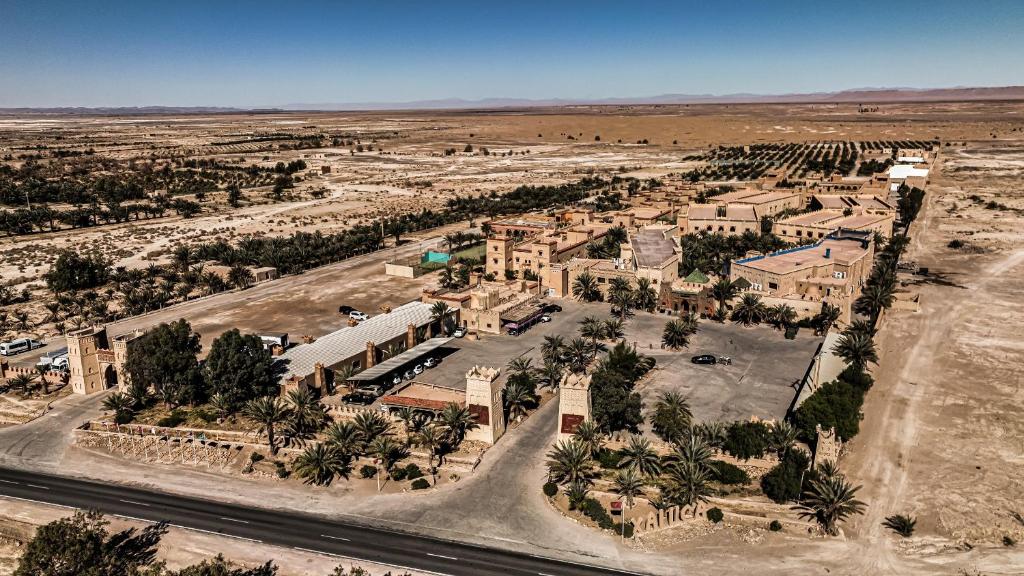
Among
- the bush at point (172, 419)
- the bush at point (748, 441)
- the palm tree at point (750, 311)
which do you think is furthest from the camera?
the palm tree at point (750, 311)

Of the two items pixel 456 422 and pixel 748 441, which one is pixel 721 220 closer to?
pixel 748 441

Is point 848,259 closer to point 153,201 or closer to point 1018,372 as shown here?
point 1018,372

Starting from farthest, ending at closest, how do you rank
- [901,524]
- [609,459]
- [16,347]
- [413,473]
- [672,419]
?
[16,347]
[672,419]
[609,459]
[413,473]
[901,524]

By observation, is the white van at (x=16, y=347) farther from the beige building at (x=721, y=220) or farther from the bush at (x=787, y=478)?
the beige building at (x=721, y=220)

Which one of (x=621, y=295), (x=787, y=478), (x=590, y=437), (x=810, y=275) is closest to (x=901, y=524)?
(x=787, y=478)

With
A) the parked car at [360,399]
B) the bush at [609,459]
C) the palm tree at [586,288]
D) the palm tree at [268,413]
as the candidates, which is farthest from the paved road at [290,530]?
the palm tree at [586,288]

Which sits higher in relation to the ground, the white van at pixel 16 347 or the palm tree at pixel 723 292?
the palm tree at pixel 723 292
